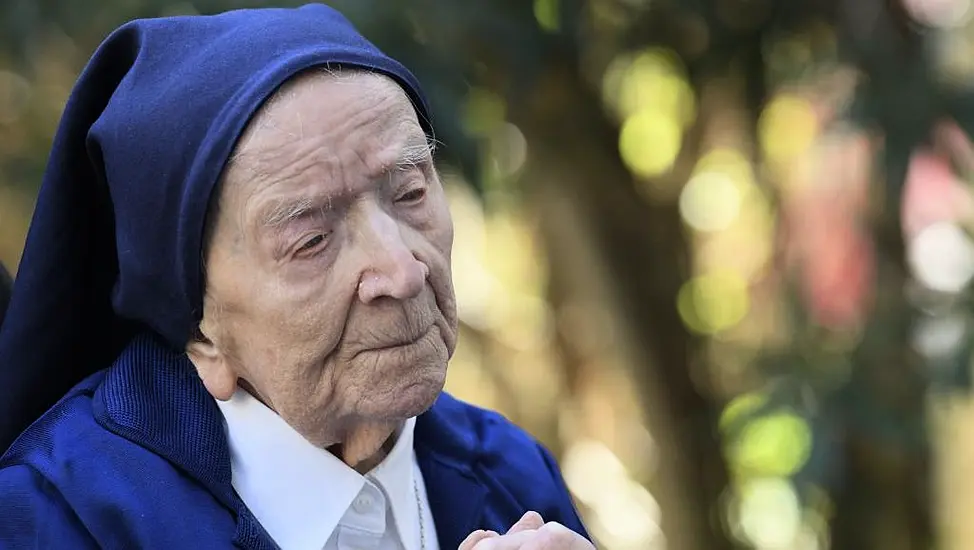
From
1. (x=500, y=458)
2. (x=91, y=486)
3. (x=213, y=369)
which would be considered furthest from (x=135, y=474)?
(x=500, y=458)

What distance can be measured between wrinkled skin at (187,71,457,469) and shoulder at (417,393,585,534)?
0.29m

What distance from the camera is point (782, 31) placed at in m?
3.35

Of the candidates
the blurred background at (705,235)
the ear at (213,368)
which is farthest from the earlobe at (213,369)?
the blurred background at (705,235)

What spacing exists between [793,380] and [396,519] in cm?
168

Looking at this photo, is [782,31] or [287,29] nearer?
[287,29]

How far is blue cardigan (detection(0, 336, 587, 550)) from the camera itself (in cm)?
145

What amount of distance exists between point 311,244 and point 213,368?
24 cm

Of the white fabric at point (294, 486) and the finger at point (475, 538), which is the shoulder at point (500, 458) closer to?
the white fabric at point (294, 486)

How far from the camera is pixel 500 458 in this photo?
188cm

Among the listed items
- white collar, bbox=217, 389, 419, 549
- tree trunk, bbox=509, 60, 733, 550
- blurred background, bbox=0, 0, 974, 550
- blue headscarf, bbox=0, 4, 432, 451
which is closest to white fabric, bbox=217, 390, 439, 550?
white collar, bbox=217, 389, 419, 549

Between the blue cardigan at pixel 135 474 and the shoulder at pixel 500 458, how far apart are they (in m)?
0.08

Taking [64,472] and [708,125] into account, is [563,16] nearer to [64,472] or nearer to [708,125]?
[708,125]

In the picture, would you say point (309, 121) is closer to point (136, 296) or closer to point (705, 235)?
point (136, 296)

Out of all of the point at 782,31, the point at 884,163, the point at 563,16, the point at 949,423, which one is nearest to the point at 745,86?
the point at 782,31
